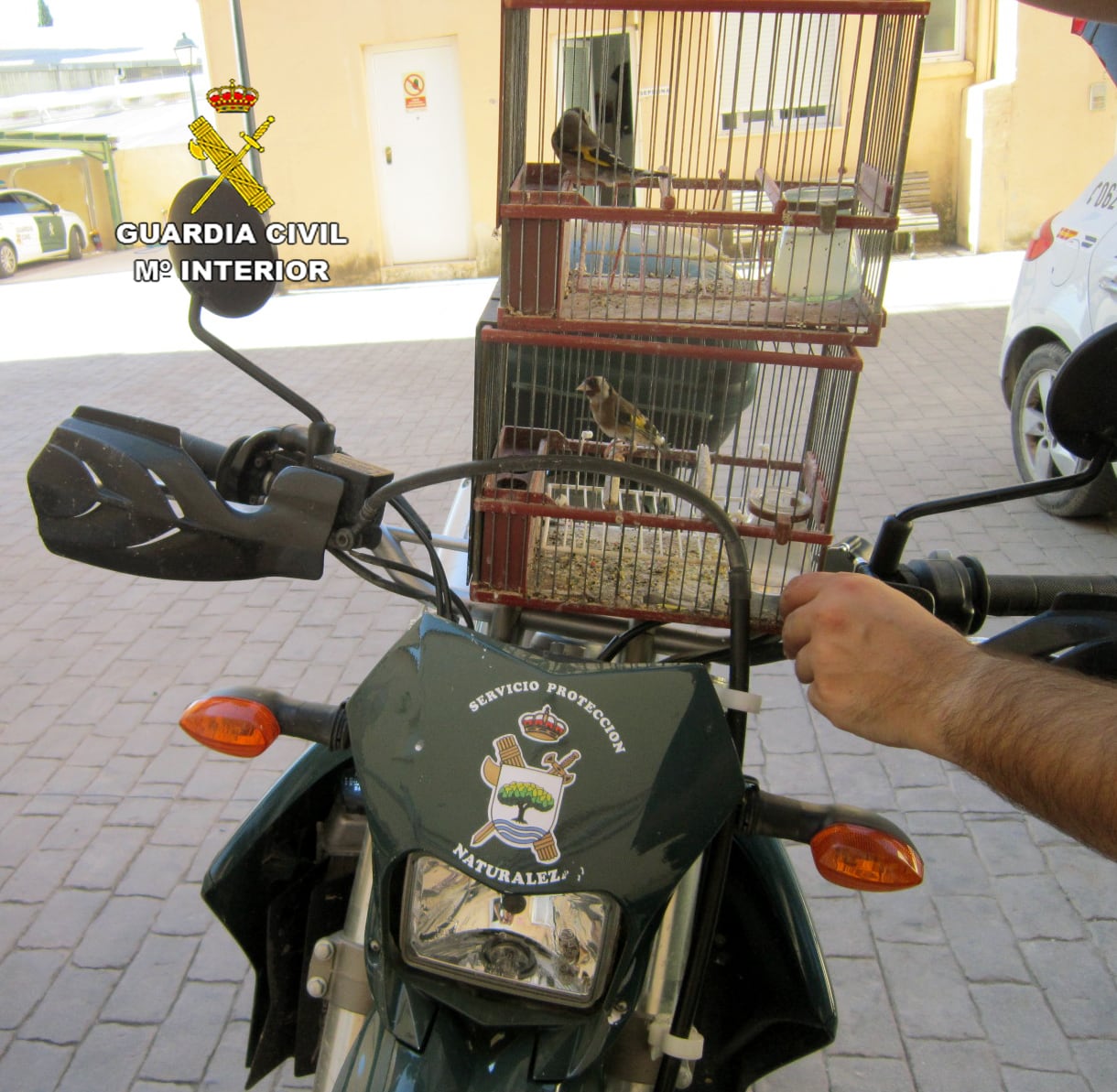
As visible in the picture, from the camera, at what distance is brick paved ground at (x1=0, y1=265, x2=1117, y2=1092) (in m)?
2.38

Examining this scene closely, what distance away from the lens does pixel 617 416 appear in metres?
1.71

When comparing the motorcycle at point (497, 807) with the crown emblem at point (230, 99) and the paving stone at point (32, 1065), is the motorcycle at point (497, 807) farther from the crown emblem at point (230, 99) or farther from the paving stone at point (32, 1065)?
the crown emblem at point (230, 99)

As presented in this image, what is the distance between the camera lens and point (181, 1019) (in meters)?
2.48

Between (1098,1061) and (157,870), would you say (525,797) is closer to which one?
(1098,1061)

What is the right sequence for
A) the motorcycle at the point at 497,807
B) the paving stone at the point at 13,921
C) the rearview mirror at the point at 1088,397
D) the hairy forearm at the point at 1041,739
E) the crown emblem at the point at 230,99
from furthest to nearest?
1. the crown emblem at the point at 230,99
2. the paving stone at the point at 13,921
3. the rearview mirror at the point at 1088,397
4. the motorcycle at the point at 497,807
5. the hairy forearm at the point at 1041,739

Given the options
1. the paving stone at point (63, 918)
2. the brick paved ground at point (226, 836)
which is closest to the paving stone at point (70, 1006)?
the brick paved ground at point (226, 836)

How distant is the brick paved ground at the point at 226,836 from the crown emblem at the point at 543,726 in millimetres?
1543

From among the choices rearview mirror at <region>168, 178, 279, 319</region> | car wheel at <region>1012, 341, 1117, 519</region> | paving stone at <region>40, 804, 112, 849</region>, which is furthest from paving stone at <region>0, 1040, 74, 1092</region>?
car wheel at <region>1012, 341, 1117, 519</region>

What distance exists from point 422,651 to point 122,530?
1.49ft

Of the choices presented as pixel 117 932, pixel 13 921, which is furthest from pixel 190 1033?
pixel 13 921

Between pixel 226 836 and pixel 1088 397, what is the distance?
261 cm

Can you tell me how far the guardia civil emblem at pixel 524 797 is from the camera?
112 centimetres

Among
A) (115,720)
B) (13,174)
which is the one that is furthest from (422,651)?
(13,174)

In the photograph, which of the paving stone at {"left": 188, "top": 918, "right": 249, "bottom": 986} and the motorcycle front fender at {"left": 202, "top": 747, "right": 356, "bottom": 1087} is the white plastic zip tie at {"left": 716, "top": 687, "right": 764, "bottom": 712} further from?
the paving stone at {"left": 188, "top": 918, "right": 249, "bottom": 986}
